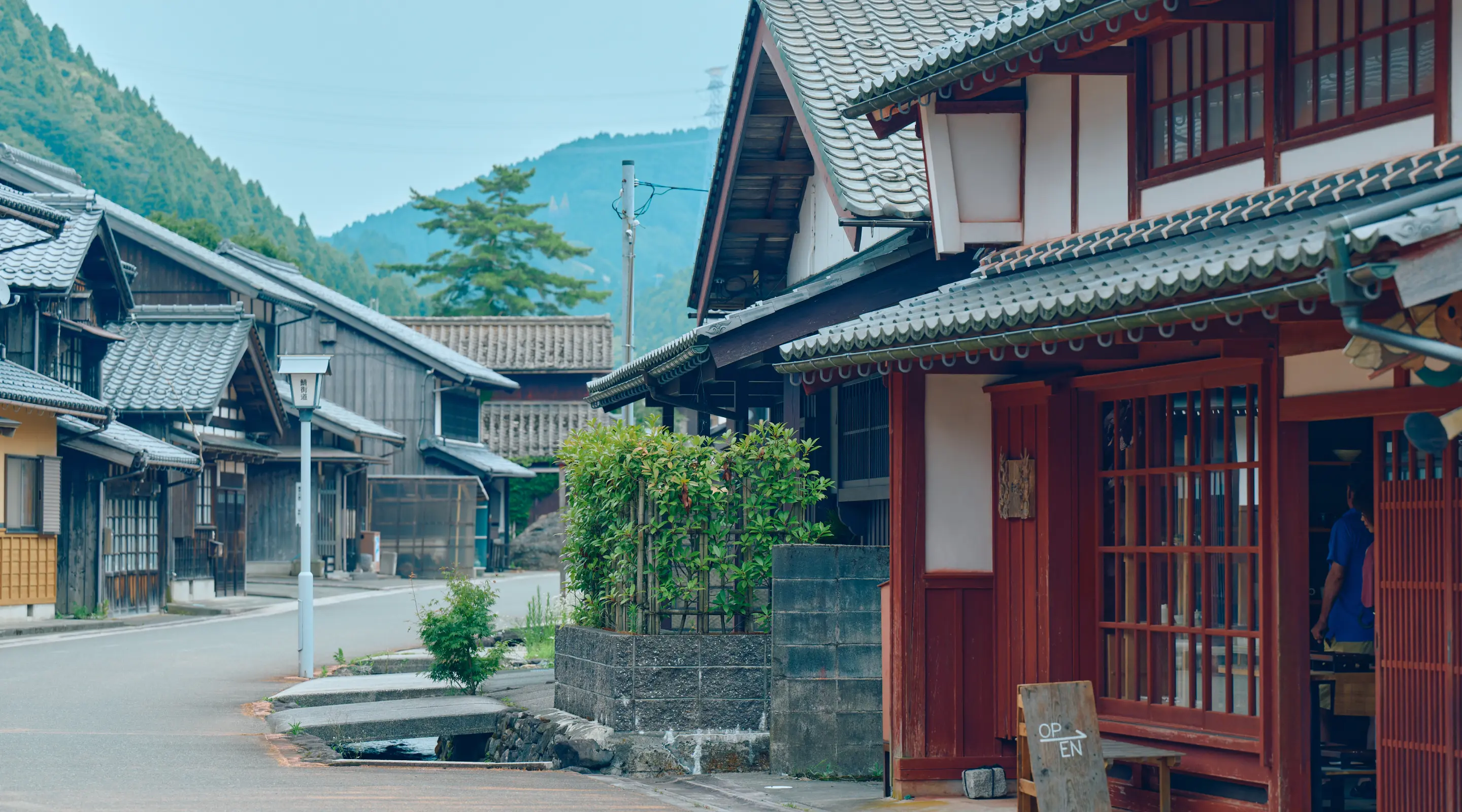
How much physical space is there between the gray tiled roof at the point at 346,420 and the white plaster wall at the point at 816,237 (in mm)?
20665

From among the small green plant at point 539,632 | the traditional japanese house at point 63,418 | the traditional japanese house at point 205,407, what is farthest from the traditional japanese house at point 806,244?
the traditional japanese house at point 205,407

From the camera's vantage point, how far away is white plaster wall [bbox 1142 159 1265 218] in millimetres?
9102

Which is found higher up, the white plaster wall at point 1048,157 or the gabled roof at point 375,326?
the gabled roof at point 375,326

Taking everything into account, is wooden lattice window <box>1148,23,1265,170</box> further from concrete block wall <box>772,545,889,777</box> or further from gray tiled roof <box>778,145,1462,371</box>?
concrete block wall <box>772,545,889,777</box>

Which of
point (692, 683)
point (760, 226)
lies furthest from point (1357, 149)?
point (760, 226)

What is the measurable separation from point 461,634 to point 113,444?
13.5m

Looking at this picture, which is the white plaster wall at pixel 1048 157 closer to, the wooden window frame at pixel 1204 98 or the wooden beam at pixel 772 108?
the wooden window frame at pixel 1204 98

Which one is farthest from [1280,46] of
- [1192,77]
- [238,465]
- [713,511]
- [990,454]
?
[238,465]

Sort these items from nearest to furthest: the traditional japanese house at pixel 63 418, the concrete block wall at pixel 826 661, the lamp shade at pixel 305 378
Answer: the concrete block wall at pixel 826 661
the lamp shade at pixel 305 378
the traditional japanese house at pixel 63 418

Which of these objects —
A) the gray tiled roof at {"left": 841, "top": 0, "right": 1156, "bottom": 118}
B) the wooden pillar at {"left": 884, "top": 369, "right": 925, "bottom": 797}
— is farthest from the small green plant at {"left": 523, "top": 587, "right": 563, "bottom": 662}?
the gray tiled roof at {"left": 841, "top": 0, "right": 1156, "bottom": 118}

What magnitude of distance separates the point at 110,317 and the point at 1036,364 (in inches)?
933

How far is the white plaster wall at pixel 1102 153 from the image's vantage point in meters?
10.1

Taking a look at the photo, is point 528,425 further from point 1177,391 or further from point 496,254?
point 1177,391

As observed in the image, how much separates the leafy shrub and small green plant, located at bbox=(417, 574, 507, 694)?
3436 millimetres
